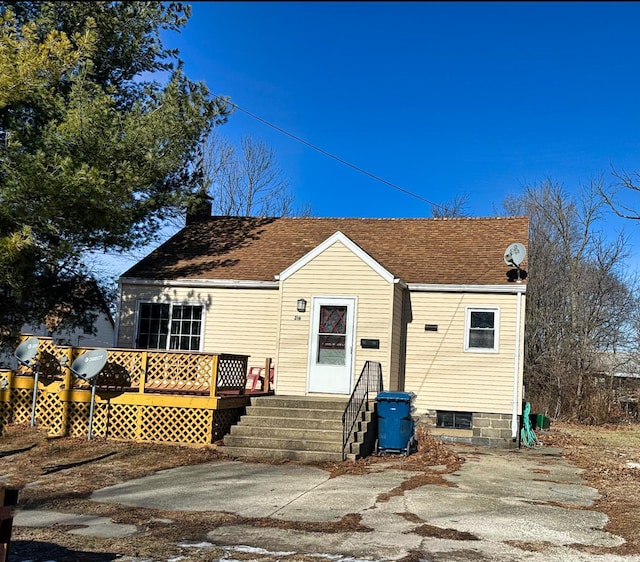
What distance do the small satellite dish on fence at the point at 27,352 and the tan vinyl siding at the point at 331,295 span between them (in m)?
5.12

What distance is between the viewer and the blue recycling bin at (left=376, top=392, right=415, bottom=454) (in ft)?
39.8

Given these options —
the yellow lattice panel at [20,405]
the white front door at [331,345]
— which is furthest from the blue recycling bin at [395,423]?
the yellow lattice panel at [20,405]

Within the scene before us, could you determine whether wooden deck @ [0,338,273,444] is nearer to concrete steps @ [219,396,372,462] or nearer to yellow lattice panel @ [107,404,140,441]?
yellow lattice panel @ [107,404,140,441]

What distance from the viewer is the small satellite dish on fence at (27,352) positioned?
12.8 metres

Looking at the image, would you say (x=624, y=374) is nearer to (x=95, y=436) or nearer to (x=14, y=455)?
(x=95, y=436)

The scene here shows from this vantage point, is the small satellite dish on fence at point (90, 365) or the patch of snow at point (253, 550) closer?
the patch of snow at point (253, 550)

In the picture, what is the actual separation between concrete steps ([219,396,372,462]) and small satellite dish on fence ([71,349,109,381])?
2.67 meters

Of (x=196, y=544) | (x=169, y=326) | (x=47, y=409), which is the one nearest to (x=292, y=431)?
(x=47, y=409)

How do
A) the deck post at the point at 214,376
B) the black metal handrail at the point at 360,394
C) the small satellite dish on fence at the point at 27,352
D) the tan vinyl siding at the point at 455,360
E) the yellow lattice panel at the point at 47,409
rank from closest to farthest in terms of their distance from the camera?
the black metal handrail at the point at 360,394, the deck post at the point at 214,376, the small satellite dish on fence at the point at 27,352, the yellow lattice panel at the point at 47,409, the tan vinyl siding at the point at 455,360

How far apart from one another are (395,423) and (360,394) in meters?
1.06

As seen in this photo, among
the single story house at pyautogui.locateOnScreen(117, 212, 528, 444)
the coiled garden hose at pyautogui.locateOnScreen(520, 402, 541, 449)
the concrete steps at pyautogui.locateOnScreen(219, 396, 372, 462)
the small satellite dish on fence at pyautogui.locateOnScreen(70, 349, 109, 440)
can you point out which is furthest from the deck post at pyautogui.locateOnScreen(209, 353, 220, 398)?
the coiled garden hose at pyautogui.locateOnScreen(520, 402, 541, 449)

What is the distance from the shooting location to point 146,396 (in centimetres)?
1260

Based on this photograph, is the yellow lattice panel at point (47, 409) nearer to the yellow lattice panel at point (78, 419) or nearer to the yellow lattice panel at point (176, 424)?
the yellow lattice panel at point (78, 419)

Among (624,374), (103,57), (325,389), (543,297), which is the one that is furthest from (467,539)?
(543,297)
